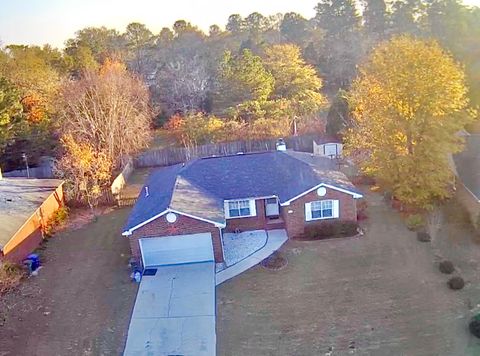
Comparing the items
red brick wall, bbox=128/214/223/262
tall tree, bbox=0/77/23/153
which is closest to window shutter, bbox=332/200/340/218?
red brick wall, bbox=128/214/223/262

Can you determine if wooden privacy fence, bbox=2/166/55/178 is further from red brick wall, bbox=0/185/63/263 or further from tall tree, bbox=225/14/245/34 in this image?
tall tree, bbox=225/14/245/34

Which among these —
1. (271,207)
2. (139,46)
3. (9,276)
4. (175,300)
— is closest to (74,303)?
(9,276)

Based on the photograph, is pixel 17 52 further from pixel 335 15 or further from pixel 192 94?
pixel 335 15

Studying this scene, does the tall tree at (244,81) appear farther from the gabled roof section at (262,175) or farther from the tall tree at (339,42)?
the gabled roof section at (262,175)

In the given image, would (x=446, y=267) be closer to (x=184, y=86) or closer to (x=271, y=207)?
(x=271, y=207)

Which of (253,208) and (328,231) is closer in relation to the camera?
(328,231)

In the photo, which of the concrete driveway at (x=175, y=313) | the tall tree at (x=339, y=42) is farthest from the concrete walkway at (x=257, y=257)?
the tall tree at (x=339, y=42)
